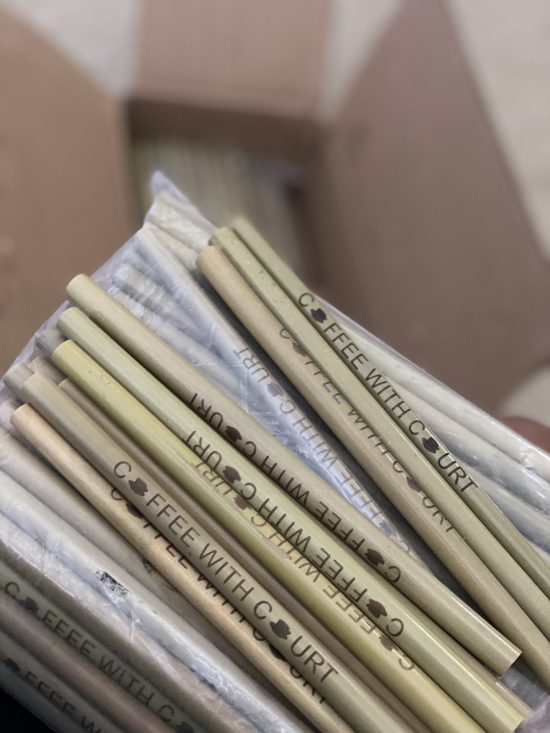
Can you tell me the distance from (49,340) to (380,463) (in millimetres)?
163

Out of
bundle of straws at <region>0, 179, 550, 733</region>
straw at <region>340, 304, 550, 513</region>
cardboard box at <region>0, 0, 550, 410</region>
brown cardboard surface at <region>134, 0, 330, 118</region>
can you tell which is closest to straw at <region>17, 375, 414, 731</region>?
bundle of straws at <region>0, 179, 550, 733</region>

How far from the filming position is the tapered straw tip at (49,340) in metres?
0.31

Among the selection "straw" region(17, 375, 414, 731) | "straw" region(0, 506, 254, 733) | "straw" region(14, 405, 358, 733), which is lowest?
"straw" region(0, 506, 254, 733)

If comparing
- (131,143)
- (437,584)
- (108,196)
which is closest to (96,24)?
(131,143)

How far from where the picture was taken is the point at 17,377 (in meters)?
0.30

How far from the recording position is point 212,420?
30 cm

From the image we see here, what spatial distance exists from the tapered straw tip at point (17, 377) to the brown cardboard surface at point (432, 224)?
595mm

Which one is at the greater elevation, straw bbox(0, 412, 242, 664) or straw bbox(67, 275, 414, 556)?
straw bbox(67, 275, 414, 556)

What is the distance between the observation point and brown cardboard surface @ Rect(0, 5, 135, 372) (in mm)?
812

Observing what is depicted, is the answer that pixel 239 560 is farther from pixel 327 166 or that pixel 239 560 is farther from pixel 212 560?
pixel 327 166

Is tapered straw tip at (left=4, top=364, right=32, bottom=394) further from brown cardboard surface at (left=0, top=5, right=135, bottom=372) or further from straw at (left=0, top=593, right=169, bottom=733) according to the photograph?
brown cardboard surface at (left=0, top=5, right=135, bottom=372)

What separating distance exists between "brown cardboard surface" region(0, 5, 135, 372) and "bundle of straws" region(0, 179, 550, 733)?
469 millimetres

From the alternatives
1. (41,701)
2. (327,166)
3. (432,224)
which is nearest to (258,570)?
(41,701)

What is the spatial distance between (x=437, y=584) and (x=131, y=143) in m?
1.10
